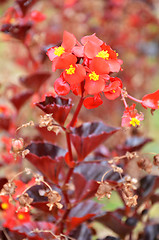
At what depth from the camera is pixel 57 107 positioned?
53 cm

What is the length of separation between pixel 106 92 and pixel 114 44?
4.54ft

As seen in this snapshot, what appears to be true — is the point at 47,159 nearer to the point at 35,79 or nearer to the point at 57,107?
the point at 57,107

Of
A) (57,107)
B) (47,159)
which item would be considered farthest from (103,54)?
(47,159)

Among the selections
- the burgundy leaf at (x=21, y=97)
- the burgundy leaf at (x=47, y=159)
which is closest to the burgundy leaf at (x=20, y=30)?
the burgundy leaf at (x=21, y=97)

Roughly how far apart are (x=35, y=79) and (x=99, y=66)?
485 mm

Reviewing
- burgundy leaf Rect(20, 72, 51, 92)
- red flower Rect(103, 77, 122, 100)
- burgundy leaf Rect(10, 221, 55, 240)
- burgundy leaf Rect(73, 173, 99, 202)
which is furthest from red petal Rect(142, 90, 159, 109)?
burgundy leaf Rect(20, 72, 51, 92)

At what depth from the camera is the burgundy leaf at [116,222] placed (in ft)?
2.26

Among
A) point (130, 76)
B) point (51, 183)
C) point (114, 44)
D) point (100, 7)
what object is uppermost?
point (51, 183)

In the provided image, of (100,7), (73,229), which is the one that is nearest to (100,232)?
(73,229)

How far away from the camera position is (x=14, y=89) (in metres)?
1.28

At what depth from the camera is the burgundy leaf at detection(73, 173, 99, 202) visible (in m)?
0.62

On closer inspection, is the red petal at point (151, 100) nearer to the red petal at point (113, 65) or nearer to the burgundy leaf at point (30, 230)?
the red petal at point (113, 65)

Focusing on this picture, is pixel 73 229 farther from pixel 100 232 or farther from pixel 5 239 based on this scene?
pixel 100 232

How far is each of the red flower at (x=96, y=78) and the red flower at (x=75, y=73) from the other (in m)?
0.01
